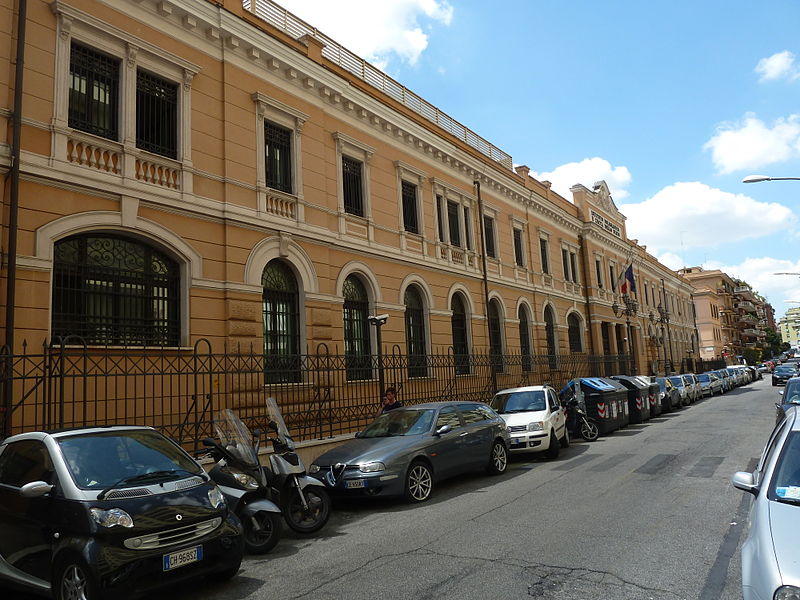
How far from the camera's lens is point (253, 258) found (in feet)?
45.2

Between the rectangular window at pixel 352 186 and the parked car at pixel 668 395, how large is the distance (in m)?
14.8

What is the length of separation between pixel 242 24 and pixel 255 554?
12.1 meters

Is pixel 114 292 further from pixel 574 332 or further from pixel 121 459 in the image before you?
pixel 574 332

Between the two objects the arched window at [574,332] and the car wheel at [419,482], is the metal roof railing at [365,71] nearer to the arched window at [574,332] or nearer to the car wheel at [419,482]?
the arched window at [574,332]

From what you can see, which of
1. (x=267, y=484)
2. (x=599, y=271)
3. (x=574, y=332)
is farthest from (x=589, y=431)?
(x=599, y=271)

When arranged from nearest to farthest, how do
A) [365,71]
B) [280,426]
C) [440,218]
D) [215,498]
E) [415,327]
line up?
[215,498] < [280,426] < [365,71] < [415,327] < [440,218]

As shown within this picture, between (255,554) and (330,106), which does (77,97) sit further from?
(255,554)

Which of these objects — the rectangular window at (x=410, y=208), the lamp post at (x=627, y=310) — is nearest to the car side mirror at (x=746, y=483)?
the rectangular window at (x=410, y=208)

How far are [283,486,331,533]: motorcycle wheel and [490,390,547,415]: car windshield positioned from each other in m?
7.50

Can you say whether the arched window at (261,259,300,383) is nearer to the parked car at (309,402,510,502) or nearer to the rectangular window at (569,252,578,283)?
the parked car at (309,402,510,502)

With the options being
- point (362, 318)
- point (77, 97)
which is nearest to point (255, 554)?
point (77, 97)

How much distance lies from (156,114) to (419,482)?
9.32 m

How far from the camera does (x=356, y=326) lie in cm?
1728

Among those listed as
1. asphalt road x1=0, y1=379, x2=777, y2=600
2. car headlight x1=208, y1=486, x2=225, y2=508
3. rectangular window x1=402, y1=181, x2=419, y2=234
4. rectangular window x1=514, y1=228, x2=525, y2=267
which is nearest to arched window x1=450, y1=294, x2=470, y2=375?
rectangular window x1=402, y1=181, x2=419, y2=234
